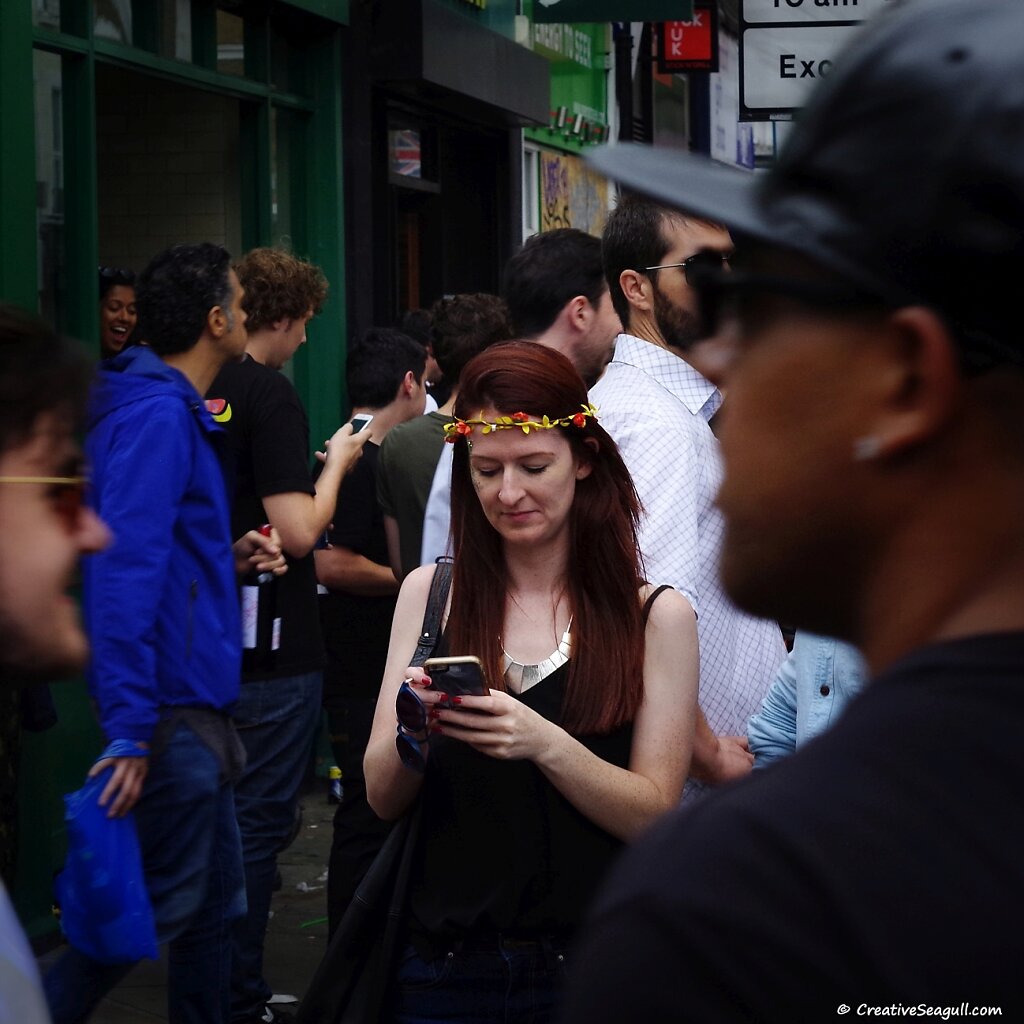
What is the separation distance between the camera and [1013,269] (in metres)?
0.98

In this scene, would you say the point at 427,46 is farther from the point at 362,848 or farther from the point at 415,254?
the point at 362,848

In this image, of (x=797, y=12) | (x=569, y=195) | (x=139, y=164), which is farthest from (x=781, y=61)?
(x=569, y=195)

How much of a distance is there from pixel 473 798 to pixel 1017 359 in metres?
2.21

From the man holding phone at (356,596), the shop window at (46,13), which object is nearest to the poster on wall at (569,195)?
the shop window at (46,13)

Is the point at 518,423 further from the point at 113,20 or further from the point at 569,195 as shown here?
the point at 569,195

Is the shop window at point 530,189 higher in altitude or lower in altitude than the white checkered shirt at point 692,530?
higher

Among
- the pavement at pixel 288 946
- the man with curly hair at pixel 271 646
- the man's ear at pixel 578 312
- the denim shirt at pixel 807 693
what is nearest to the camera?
the denim shirt at pixel 807 693

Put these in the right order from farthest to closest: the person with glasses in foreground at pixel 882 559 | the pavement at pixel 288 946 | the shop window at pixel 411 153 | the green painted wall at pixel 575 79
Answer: the green painted wall at pixel 575 79 → the shop window at pixel 411 153 → the pavement at pixel 288 946 → the person with glasses in foreground at pixel 882 559

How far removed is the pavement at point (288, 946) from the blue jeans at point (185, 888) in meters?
0.72

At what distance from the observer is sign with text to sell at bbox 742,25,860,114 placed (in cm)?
932

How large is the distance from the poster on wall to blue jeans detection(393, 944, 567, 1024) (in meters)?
10.2

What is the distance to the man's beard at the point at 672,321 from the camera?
3942 mm

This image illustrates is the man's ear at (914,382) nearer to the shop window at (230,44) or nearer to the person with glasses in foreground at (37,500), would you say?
the person with glasses in foreground at (37,500)

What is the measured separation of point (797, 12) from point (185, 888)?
666 cm
